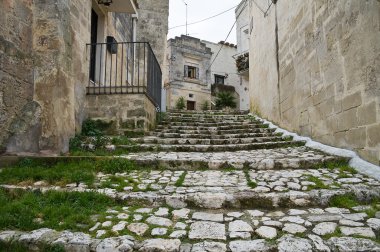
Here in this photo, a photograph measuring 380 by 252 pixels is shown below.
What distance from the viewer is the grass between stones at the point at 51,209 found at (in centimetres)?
242

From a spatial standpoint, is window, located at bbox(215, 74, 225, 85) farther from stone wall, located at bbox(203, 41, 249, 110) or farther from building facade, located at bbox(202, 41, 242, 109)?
stone wall, located at bbox(203, 41, 249, 110)

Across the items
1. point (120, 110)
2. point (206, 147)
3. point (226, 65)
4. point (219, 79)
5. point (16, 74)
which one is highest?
point (226, 65)

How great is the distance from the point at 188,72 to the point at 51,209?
20.6 meters

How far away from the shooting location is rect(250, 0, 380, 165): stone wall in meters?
3.48

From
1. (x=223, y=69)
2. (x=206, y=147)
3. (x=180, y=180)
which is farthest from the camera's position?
(x=223, y=69)

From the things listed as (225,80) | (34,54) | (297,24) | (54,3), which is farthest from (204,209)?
(225,80)

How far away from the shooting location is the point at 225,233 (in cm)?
228

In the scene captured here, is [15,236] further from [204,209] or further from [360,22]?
[360,22]

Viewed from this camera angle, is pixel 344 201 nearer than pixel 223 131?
Yes

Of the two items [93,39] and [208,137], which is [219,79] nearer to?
[93,39]

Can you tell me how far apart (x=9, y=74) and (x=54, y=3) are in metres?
1.35

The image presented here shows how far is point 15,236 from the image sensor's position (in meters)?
2.24

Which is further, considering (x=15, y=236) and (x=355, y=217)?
(x=355, y=217)

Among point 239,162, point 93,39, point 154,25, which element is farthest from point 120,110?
point 154,25
